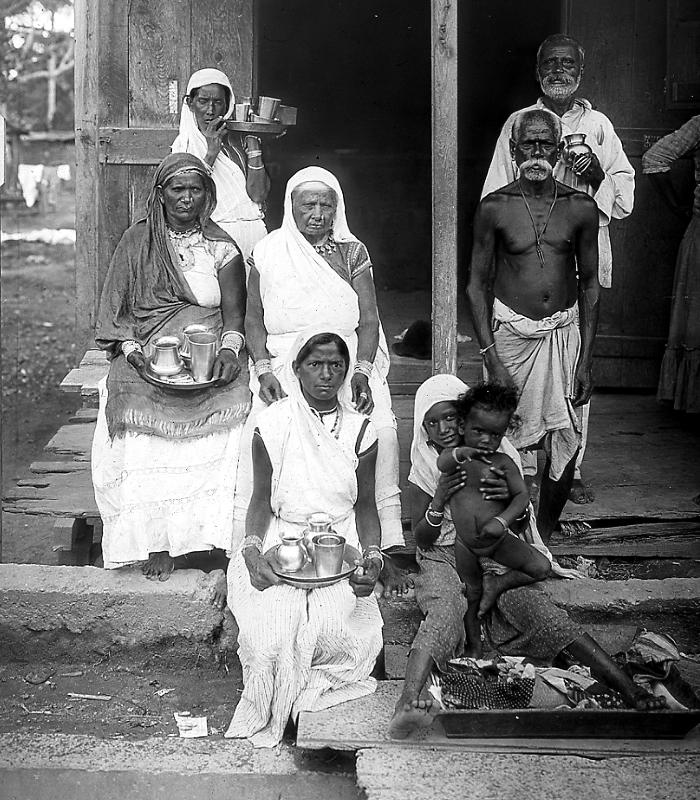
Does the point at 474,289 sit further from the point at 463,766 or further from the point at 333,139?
the point at 333,139

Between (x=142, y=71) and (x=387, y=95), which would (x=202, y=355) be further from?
(x=387, y=95)

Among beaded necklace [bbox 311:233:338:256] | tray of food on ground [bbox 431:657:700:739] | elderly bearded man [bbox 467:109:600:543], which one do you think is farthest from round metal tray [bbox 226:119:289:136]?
tray of food on ground [bbox 431:657:700:739]

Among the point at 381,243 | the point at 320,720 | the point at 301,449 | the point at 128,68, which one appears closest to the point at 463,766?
the point at 320,720

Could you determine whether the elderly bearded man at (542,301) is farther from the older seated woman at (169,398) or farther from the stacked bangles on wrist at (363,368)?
the older seated woman at (169,398)

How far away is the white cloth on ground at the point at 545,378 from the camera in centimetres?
489

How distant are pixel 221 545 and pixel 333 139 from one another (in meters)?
6.48

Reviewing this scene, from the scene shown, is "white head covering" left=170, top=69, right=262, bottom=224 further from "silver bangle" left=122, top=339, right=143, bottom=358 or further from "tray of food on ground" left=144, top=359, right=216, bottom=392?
"tray of food on ground" left=144, top=359, right=216, bottom=392

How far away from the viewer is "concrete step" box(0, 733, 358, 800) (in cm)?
380

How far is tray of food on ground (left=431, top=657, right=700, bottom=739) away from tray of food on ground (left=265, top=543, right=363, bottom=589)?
0.48 meters

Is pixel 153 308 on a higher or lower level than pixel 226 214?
lower

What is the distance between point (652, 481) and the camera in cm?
558

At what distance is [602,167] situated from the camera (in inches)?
215

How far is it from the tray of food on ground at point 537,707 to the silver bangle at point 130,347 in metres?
1.80

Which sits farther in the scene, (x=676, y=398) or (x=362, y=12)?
(x=362, y=12)
